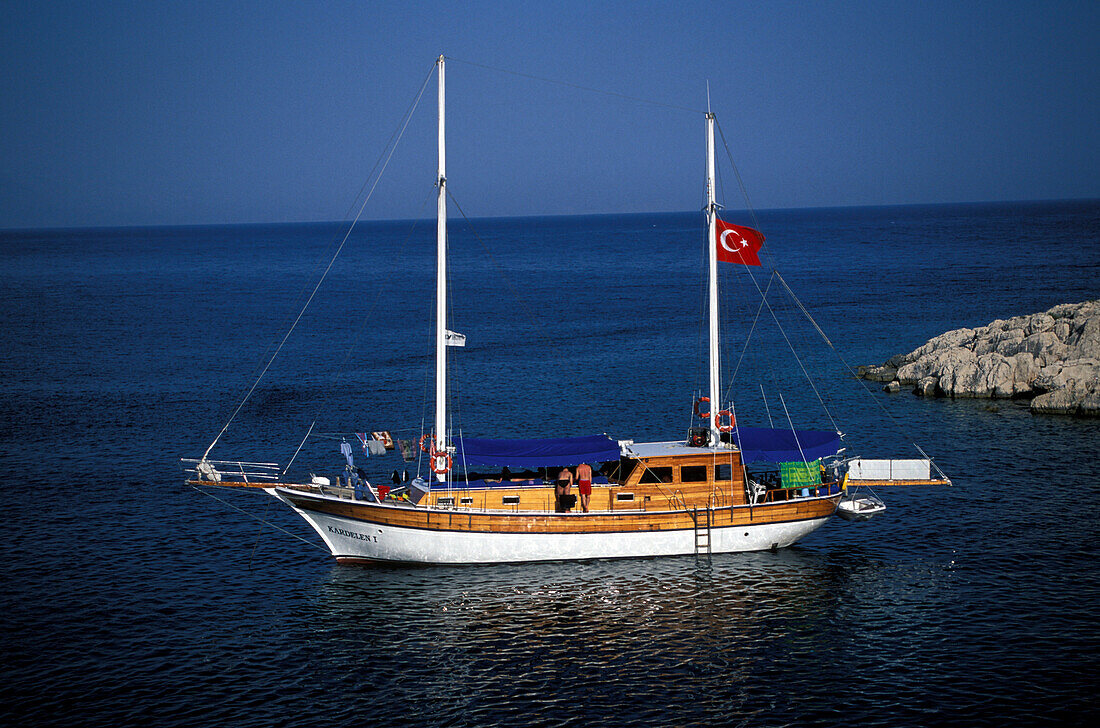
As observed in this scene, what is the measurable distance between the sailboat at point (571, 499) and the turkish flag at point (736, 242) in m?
0.07

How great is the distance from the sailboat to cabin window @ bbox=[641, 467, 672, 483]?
5 cm

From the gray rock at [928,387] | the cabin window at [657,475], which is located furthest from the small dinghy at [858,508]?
the gray rock at [928,387]

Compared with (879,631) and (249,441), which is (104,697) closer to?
(879,631)

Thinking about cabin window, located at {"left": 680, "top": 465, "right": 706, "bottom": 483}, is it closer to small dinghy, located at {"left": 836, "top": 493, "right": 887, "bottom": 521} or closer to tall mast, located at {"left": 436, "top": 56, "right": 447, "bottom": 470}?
small dinghy, located at {"left": 836, "top": 493, "right": 887, "bottom": 521}

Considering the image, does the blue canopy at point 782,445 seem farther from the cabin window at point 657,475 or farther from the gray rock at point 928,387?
the gray rock at point 928,387

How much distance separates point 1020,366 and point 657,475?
36534 mm

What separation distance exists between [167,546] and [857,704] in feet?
88.2

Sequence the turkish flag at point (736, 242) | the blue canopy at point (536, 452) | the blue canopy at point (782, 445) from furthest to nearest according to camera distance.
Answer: the turkish flag at point (736, 242), the blue canopy at point (782, 445), the blue canopy at point (536, 452)

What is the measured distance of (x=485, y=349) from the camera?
88375mm

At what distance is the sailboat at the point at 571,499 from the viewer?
38094 millimetres

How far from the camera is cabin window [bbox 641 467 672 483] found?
39344 mm

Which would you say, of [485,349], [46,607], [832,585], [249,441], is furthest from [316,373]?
[832,585]

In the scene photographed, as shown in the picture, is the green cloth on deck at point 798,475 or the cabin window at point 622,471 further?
the green cloth on deck at point 798,475

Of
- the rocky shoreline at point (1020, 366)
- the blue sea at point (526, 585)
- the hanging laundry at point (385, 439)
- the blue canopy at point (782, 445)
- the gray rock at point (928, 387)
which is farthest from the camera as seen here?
the gray rock at point (928, 387)
